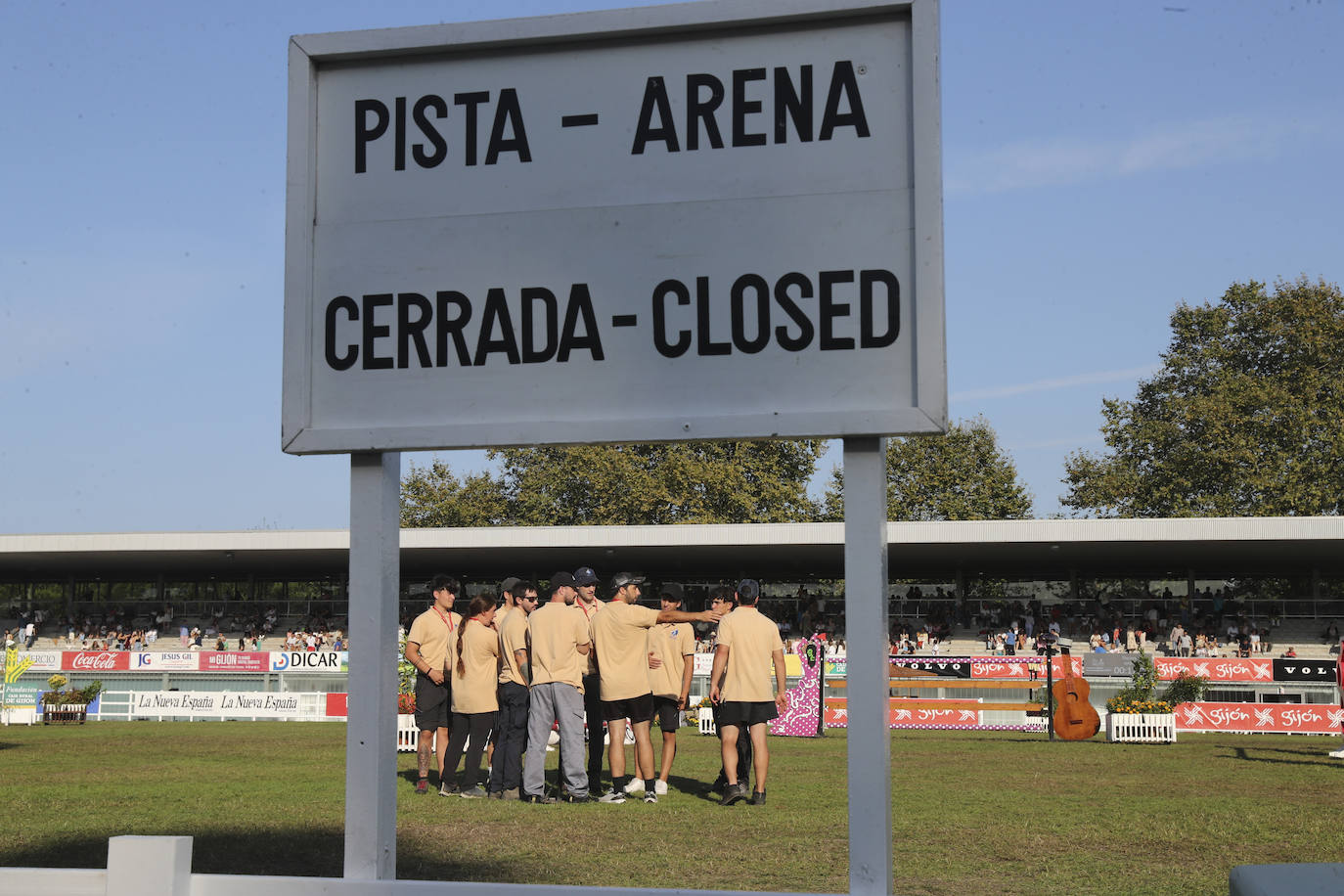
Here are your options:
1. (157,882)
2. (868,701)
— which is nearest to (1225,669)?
(868,701)

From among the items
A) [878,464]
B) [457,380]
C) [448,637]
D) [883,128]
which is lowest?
[448,637]

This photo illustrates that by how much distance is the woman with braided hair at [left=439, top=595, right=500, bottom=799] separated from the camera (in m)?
11.7

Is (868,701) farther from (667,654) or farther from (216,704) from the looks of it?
(216,704)

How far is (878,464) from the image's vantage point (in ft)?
11.0

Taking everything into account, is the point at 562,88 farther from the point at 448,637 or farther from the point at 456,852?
the point at 448,637

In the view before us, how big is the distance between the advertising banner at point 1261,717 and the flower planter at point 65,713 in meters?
21.0

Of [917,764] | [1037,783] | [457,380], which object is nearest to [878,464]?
[457,380]

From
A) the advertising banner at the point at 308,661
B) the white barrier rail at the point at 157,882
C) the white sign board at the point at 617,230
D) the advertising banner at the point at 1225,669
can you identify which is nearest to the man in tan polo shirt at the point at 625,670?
the white sign board at the point at 617,230

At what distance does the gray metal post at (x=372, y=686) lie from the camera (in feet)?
11.4

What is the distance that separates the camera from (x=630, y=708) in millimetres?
11219

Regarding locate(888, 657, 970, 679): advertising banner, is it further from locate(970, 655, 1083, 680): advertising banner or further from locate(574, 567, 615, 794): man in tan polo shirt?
locate(574, 567, 615, 794): man in tan polo shirt

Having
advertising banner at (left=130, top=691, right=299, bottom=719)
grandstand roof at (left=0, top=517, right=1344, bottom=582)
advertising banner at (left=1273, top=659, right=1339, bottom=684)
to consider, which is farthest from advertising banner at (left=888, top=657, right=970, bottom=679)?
advertising banner at (left=130, top=691, right=299, bottom=719)

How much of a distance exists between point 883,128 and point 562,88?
36.2 inches

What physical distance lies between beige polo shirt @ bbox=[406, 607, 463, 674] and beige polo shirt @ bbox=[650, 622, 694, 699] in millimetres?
1806
